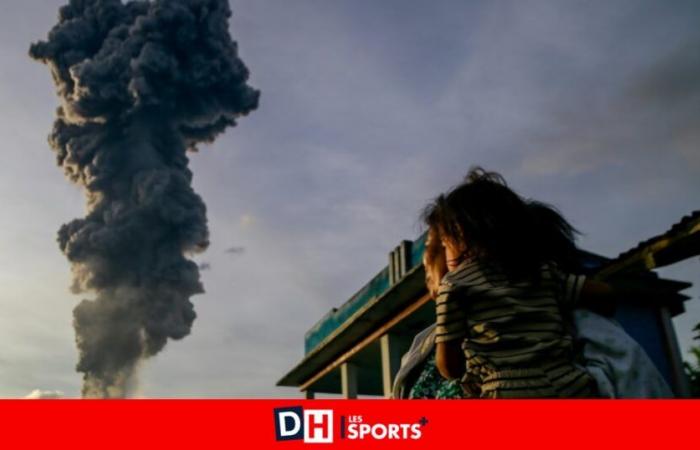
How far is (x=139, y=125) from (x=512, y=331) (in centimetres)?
4489

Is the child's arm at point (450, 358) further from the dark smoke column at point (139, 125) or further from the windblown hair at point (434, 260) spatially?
the dark smoke column at point (139, 125)

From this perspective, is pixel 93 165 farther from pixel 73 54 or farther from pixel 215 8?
pixel 215 8

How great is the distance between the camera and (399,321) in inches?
554

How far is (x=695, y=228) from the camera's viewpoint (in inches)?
271

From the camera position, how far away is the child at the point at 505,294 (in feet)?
6.01

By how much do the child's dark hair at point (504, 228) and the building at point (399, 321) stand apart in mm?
3267

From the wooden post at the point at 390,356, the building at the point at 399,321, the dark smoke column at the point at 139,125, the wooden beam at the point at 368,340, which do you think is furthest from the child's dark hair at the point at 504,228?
the dark smoke column at the point at 139,125

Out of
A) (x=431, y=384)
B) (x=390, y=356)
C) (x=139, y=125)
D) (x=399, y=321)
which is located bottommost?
(x=431, y=384)

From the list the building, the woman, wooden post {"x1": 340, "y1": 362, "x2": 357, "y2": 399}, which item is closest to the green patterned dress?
the woman

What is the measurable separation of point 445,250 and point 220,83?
1772 inches
